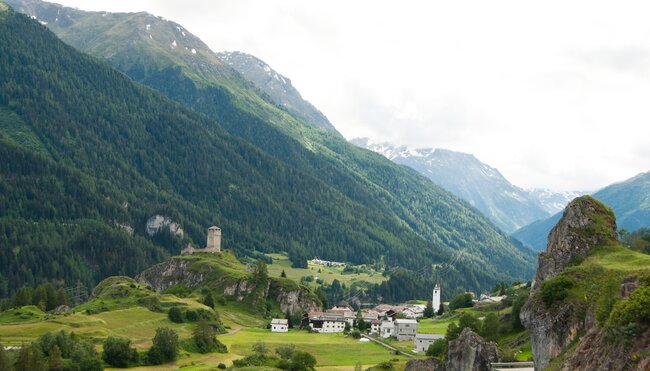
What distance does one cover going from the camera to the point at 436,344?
11681 centimetres

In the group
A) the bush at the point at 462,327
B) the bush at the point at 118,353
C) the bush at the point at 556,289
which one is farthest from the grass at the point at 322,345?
the bush at the point at 556,289

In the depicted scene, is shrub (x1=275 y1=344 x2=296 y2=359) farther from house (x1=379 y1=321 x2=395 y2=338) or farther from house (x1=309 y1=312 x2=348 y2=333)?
house (x1=309 y1=312 x2=348 y2=333)

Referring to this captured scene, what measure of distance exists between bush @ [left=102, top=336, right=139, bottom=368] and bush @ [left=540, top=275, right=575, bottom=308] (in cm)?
7056

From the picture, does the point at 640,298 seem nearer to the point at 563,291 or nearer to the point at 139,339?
the point at 563,291

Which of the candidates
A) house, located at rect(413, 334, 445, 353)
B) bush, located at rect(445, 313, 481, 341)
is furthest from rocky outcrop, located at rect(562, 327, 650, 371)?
house, located at rect(413, 334, 445, 353)

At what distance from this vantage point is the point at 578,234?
3711 inches

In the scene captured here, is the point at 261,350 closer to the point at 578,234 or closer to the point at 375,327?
the point at 375,327

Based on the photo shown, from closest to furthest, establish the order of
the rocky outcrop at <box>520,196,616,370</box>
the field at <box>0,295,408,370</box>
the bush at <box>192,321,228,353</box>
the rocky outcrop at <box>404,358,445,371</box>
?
1. the rocky outcrop at <box>520,196,616,370</box>
2. the rocky outcrop at <box>404,358,445,371</box>
3. the field at <box>0,295,408,370</box>
4. the bush at <box>192,321,228,353</box>

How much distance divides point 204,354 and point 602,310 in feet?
284

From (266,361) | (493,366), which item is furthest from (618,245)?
(266,361)

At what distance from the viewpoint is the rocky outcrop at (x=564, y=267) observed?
77312 mm

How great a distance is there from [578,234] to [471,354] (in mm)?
21938

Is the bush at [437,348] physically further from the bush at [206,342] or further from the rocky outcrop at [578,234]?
the bush at [206,342]

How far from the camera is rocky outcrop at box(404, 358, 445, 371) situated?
3857 inches
